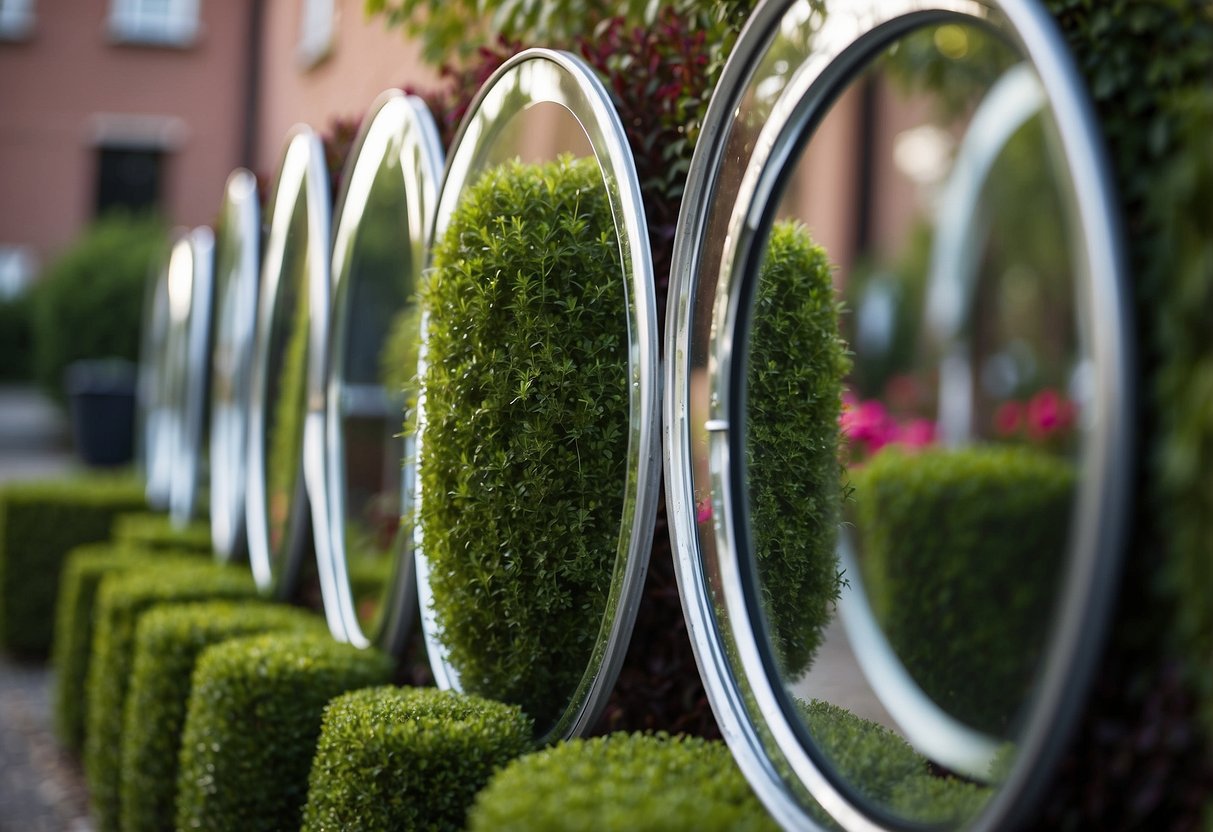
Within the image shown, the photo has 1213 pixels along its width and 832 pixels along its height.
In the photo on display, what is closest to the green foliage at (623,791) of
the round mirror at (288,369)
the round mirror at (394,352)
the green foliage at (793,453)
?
the green foliage at (793,453)

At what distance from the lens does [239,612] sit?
413 centimetres

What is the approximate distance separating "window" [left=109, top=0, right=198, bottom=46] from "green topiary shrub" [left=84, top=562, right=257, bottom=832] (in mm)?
17775

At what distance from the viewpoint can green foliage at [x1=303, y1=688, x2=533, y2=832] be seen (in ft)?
8.45

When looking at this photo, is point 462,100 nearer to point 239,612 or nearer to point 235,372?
point 239,612

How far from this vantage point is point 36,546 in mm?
7234

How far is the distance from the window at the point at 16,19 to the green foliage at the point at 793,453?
68.3ft

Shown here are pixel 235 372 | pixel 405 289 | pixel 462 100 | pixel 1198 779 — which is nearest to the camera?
pixel 1198 779

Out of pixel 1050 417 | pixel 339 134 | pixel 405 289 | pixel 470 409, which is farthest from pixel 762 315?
pixel 405 289

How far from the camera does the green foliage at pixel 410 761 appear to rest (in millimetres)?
2576

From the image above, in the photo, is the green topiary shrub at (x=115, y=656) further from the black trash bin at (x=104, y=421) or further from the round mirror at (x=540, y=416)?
the black trash bin at (x=104, y=421)

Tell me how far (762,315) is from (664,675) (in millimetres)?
939

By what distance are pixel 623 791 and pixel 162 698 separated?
2.27 meters

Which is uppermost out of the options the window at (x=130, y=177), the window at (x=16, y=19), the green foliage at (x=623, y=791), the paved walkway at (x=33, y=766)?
the window at (x=16, y=19)

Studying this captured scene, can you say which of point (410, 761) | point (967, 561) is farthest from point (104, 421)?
point (410, 761)
